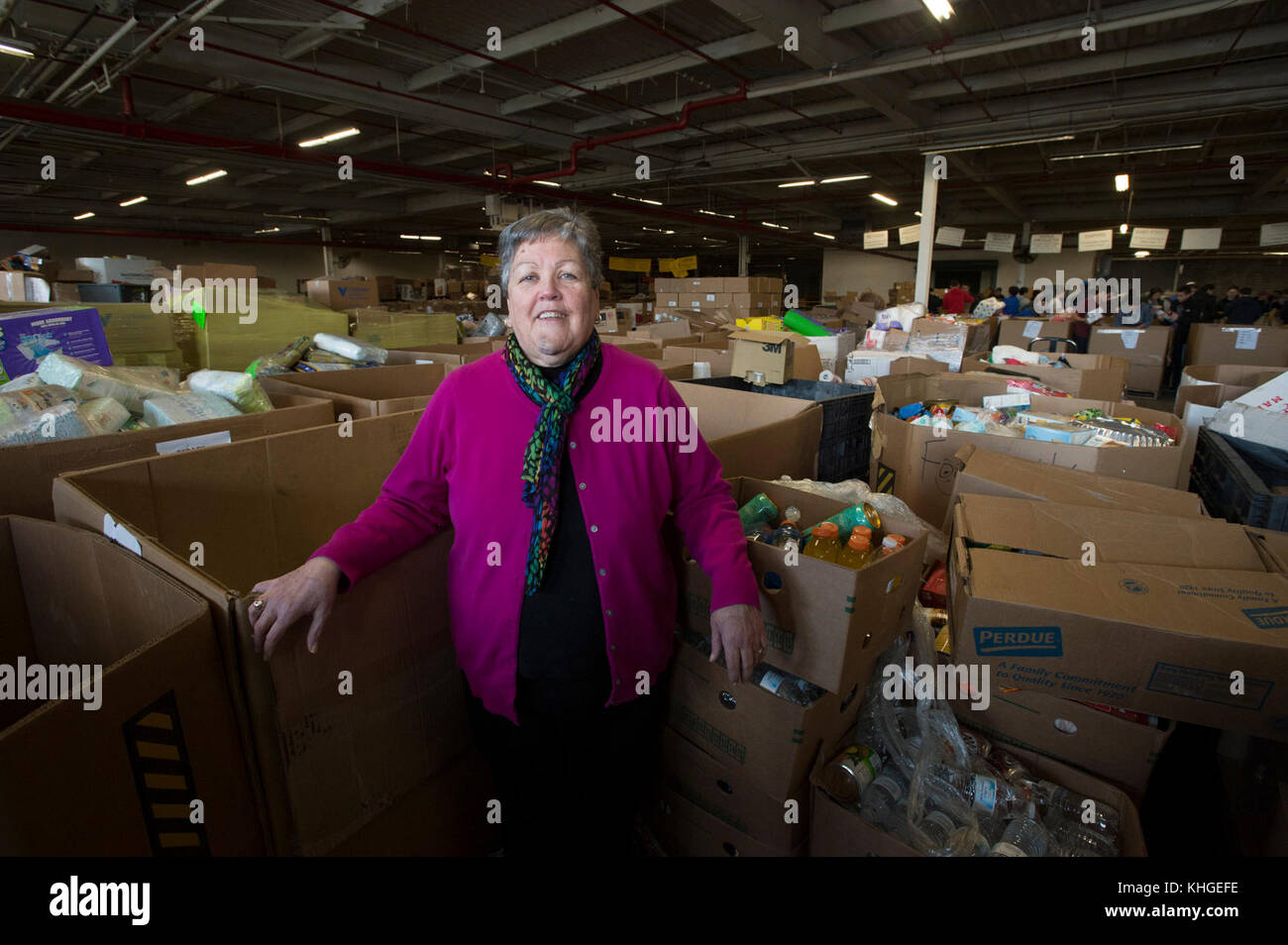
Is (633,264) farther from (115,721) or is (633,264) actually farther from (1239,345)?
(115,721)

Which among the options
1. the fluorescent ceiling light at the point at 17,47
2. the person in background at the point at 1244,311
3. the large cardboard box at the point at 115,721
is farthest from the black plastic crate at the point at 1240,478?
the person in background at the point at 1244,311

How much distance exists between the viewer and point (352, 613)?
1.09 metres

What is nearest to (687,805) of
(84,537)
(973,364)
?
(84,537)

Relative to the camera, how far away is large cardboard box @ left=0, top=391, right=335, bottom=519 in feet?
4.70

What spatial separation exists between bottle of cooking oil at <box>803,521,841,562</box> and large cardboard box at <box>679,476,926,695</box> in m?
0.18

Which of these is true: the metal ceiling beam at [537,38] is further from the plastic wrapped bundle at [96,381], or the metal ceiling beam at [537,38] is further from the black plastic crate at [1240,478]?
the black plastic crate at [1240,478]

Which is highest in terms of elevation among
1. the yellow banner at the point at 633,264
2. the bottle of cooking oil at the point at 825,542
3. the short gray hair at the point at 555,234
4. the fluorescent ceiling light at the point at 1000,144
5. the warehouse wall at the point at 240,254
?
the warehouse wall at the point at 240,254

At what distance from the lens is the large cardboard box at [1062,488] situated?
5.51ft

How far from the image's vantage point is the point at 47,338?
7.22ft

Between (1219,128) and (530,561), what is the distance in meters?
9.21

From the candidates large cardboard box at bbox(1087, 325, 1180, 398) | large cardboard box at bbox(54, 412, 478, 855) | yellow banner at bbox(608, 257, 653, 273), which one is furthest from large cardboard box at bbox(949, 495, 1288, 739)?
yellow banner at bbox(608, 257, 653, 273)

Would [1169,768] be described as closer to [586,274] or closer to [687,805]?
A: [687,805]

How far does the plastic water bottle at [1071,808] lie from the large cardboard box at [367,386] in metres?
1.99

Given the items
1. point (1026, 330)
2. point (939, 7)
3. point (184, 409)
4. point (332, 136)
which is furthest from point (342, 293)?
point (1026, 330)
